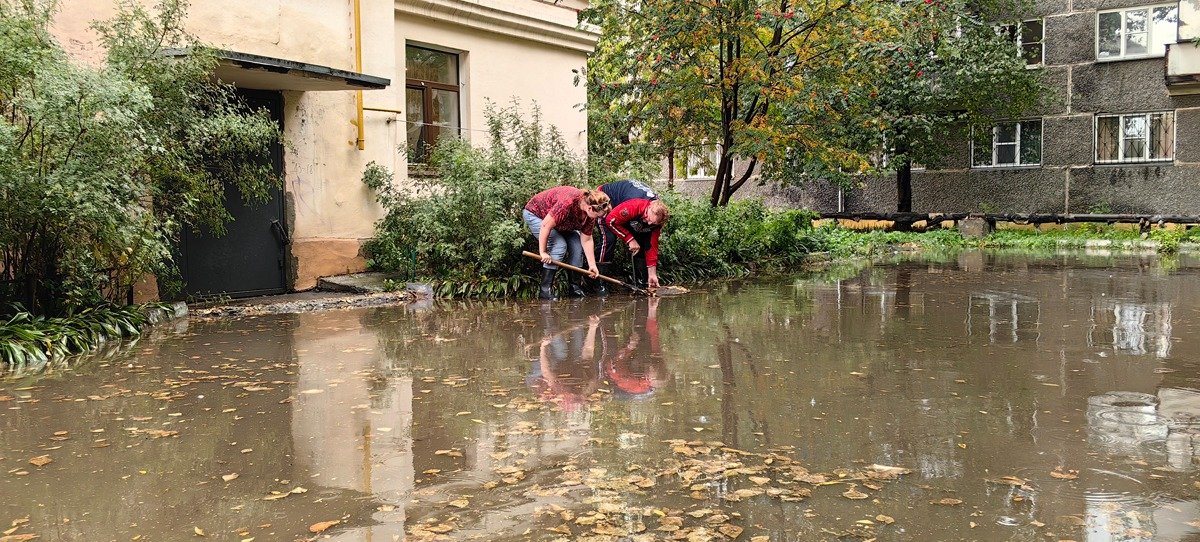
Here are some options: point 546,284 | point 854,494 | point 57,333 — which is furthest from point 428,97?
point 854,494

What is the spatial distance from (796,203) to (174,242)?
73.7 feet

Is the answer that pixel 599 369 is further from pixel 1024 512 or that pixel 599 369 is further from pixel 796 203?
pixel 796 203

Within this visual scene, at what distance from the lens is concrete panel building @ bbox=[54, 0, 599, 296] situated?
1095 cm

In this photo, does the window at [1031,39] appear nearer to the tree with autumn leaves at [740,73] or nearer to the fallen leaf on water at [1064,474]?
the tree with autumn leaves at [740,73]

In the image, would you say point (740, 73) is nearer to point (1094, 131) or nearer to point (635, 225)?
point (635, 225)

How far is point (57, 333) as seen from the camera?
26.0ft

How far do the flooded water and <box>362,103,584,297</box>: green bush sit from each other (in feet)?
8.18

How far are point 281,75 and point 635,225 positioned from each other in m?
4.30

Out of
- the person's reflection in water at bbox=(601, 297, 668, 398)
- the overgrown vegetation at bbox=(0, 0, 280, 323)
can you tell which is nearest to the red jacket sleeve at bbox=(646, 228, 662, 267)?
the person's reflection in water at bbox=(601, 297, 668, 398)

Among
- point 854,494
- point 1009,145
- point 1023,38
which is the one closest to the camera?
point 854,494

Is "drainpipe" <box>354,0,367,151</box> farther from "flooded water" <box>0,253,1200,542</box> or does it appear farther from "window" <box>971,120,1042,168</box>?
"window" <box>971,120,1042,168</box>

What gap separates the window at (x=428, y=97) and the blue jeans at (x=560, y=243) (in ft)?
9.09

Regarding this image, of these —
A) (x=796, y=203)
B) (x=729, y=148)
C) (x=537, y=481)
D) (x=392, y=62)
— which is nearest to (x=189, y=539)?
(x=537, y=481)

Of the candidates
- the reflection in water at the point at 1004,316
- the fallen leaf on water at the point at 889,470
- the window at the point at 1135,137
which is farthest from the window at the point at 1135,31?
the fallen leaf on water at the point at 889,470
